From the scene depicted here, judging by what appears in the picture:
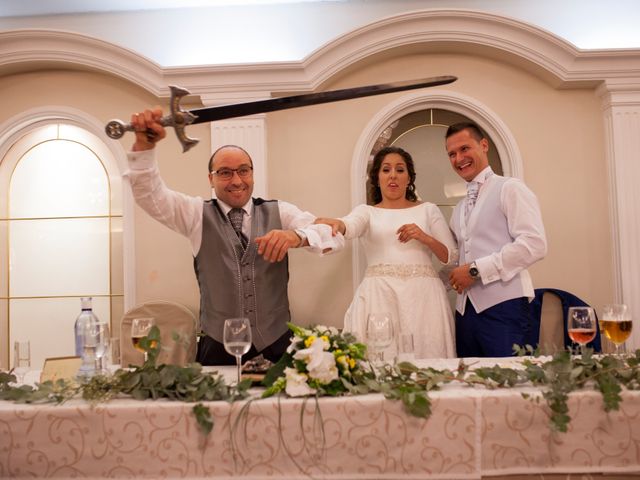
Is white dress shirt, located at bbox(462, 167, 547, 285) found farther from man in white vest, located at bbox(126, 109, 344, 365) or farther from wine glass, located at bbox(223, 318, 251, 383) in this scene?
wine glass, located at bbox(223, 318, 251, 383)

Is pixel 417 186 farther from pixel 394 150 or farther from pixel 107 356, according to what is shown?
pixel 107 356

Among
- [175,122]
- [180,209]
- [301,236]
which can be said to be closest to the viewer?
[175,122]

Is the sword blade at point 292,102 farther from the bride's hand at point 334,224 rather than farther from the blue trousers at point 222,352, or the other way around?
the blue trousers at point 222,352

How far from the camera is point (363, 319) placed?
330 cm

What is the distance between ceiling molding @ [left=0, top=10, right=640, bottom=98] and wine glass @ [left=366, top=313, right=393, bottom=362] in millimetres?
2375

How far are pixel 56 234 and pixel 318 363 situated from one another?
3.31 meters

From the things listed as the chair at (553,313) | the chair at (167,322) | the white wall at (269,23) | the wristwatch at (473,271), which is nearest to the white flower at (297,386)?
the wristwatch at (473,271)

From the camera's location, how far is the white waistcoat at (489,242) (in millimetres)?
3096

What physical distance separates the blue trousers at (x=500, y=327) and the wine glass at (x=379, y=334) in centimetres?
135

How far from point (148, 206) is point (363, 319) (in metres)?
1.27

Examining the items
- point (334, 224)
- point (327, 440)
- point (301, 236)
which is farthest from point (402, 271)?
point (327, 440)

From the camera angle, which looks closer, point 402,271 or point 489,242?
point 489,242

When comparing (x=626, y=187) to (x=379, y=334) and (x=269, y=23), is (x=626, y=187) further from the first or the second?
(x=379, y=334)

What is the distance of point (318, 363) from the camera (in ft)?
5.48
